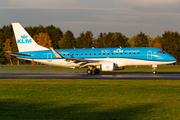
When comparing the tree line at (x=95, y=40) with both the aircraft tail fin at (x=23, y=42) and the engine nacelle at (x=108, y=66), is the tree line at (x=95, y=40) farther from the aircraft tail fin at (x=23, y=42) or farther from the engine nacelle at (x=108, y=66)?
the engine nacelle at (x=108, y=66)

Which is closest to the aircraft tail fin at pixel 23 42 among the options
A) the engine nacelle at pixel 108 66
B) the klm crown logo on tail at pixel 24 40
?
the klm crown logo on tail at pixel 24 40

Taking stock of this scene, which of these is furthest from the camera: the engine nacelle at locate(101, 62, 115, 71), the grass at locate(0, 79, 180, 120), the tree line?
the tree line

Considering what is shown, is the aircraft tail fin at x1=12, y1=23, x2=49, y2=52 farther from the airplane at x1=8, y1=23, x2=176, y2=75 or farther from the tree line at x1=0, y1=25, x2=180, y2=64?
the tree line at x1=0, y1=25, x2=180, y2=64

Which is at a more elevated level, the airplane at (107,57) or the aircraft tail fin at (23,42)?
the aircraft tail fin at (23,42)

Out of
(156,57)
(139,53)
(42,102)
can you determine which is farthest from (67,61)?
(42,102)

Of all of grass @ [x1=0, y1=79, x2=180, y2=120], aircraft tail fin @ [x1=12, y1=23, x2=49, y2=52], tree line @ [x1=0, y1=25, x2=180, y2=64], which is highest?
tree line @ [x1=0, y1=25, x2=180, y2=64]

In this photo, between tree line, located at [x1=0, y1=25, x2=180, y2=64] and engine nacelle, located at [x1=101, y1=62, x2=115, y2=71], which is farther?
tree line, located at [x1=0, y1=25, x2=180, y2=64]

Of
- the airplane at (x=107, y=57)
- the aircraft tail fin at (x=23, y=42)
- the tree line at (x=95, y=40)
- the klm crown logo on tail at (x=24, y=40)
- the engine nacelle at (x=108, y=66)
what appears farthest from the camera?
the tree line at (x=95, y=40)

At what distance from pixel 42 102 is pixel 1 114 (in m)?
3.17

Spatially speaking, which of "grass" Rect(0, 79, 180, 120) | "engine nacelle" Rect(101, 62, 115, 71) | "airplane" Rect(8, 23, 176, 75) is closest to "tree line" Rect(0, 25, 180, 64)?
"airplane" Rect(8, 23, 176, 75)

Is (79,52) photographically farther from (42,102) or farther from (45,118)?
(45,118)

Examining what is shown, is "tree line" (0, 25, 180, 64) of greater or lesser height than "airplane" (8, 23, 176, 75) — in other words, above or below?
above

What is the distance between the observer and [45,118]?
10117 mm

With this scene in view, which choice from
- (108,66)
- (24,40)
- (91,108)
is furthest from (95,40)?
(91,108)
